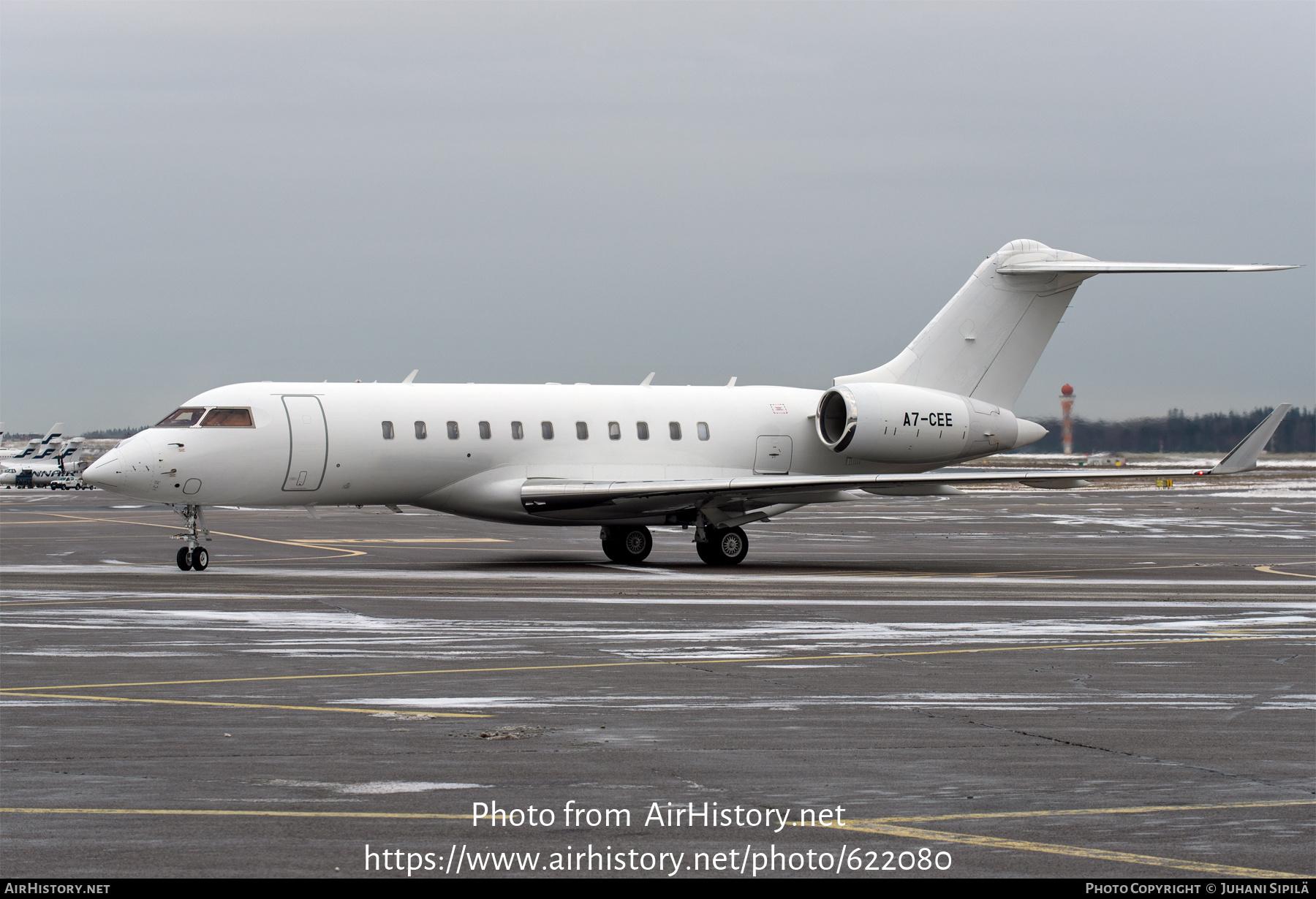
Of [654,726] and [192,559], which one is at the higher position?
[654,726]

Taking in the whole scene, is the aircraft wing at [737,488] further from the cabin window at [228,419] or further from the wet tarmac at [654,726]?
the cabin window at [228,419]

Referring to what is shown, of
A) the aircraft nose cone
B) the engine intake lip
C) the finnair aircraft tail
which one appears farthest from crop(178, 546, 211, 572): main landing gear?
the finnair aircraft tail

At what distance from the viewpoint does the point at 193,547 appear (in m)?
25.8

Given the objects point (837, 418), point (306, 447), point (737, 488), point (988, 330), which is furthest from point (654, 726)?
point (988, 330)

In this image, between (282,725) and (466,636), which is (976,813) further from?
(466,636)

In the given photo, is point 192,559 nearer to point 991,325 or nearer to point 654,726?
point 654,726

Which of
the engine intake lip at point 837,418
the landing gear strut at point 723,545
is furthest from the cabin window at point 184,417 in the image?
the engine intake lip at point 837,418

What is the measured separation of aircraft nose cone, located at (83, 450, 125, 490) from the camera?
82.0ft

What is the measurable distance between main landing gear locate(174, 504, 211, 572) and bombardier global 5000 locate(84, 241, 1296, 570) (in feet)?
0.12

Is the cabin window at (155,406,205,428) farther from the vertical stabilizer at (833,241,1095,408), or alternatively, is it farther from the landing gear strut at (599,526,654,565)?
the vertical stabilizer at (833,241,1095,408)

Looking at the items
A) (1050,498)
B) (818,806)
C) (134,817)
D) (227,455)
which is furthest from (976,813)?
(1050,498)

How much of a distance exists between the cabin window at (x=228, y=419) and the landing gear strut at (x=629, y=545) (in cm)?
788

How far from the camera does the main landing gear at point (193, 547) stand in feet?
83.9

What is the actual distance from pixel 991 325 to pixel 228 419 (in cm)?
1705
